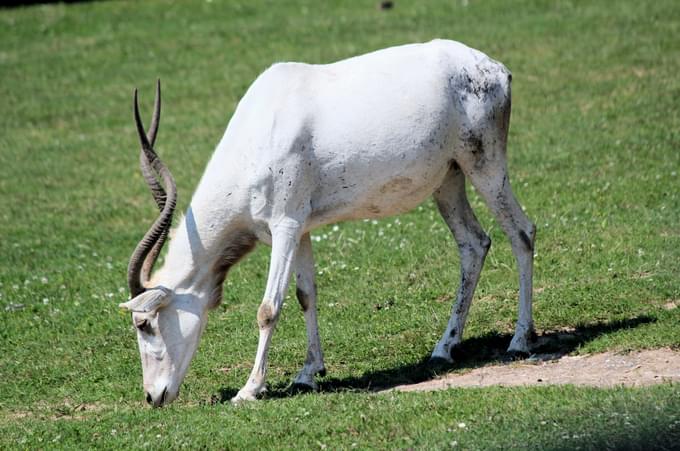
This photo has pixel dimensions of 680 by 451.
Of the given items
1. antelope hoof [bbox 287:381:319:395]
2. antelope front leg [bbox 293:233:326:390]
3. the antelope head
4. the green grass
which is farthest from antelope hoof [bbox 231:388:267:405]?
antelope front leg [bbox 293:233:326:390]

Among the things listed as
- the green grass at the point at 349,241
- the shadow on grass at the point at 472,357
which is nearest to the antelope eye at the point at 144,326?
the green grass at the point at 349,241

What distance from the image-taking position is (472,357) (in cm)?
934

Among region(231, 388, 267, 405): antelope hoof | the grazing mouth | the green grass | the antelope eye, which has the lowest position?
the green grass

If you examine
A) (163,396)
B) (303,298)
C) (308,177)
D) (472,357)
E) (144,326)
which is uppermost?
(308,177)

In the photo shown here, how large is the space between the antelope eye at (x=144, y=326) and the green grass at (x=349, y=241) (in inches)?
24.7

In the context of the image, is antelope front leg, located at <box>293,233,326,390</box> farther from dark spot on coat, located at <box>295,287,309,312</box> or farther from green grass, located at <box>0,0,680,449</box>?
green grass, located at <box>0,0,680,449</box>

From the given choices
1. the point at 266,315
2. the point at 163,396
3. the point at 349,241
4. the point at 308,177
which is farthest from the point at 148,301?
the point at 349,241

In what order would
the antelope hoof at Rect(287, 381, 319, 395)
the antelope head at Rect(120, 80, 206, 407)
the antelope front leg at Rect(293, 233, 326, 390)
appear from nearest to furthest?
the antelope head at Rect(120, 80, 206, 407) → the antelope hoof at Rect(287, 381, 319, 395) → the antelope front leg at Rect(293, 233, 326, 390)

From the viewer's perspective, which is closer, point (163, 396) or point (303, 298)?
point (163, 396)

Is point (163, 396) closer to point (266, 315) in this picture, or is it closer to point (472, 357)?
point (266, 315)

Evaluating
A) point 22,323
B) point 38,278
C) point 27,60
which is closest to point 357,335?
point 22,323

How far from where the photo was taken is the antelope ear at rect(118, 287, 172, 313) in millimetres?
8523

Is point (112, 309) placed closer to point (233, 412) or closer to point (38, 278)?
point (38, 278)

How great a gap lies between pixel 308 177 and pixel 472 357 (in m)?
2.08
